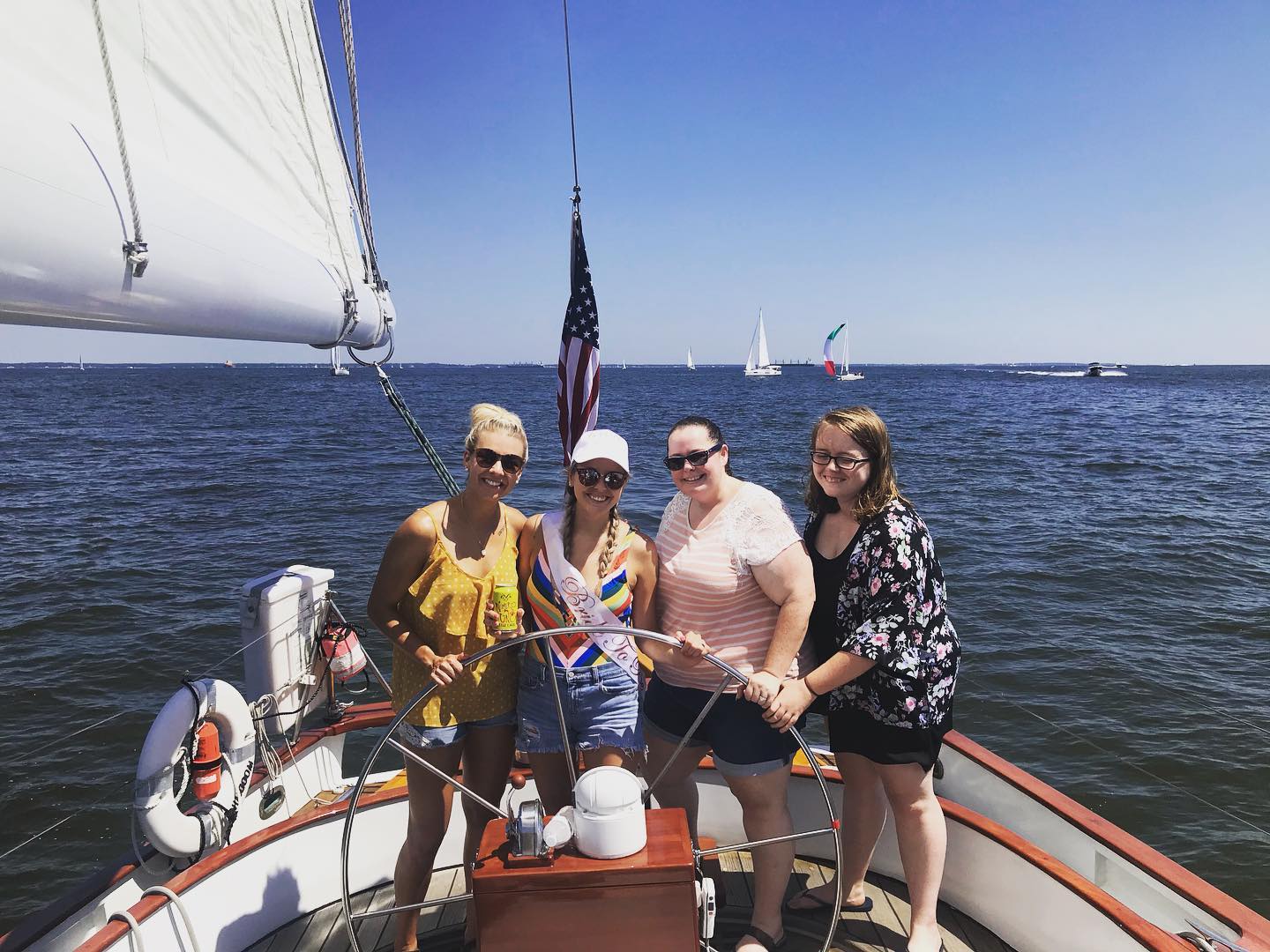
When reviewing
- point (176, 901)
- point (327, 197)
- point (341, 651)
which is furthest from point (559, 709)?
point (341, 651)

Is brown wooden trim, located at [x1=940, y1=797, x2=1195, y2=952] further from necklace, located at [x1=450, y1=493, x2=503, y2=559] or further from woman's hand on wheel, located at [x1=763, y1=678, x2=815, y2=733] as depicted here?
necklace, located at [x1=450, y1=493, x2=503, y2=559]

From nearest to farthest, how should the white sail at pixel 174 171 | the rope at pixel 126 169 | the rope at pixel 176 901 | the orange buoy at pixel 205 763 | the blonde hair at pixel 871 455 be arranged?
1. the white sail at pixel 174 171
2. the rope at pixel 126 169
3. the blonde hair at pixel 871 455
4. the rope at pixel 176 901
5. the orange buoy at pixel 205 763

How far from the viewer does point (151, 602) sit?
10898mm

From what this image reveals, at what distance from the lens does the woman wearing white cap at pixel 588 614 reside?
2355 mm

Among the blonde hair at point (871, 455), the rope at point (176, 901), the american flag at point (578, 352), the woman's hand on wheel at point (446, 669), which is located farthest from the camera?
the american flag at point (578, 352)

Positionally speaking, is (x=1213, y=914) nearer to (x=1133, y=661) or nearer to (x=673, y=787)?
(x=673, y=787)

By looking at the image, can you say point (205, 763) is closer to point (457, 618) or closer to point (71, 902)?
point (71, 902)

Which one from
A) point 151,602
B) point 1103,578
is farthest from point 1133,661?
point 151,602

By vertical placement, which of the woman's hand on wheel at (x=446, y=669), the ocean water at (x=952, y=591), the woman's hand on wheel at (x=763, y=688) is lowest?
the ocean water at (x=952, y=591)

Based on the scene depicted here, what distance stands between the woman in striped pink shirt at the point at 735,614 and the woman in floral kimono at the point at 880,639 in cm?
15

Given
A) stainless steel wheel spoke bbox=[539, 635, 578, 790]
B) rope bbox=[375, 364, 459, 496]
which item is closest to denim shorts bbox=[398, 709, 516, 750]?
stainless steel wheel spoke bbox=[539, 635, 578, 790]

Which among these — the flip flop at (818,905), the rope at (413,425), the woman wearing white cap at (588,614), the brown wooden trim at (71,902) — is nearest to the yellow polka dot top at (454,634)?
the woman wearing white cap at (588,614)

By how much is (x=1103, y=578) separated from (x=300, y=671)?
1170 cm

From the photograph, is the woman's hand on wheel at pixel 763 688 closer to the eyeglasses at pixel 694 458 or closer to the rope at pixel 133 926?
the eyeglasses at pixel 694 458
